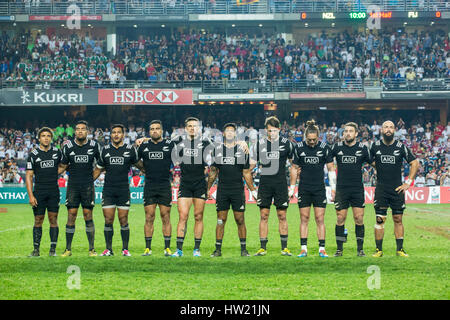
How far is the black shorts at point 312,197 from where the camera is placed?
10521mm

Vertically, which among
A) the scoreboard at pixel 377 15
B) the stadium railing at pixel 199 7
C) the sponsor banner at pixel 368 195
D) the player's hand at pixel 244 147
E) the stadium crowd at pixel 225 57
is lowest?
the sponsor banner at pixel 368 195

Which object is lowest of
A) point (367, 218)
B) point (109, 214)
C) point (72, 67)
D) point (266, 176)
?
point (367, 218)

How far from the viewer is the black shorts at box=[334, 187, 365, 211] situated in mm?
10648

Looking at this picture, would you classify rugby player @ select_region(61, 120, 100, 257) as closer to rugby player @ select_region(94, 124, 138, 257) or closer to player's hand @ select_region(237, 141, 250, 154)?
rugby player @ select_region(94, 124, 138, 257)

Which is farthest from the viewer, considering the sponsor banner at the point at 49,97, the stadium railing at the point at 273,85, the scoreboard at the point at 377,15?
the scoreboard at the point at 377,15

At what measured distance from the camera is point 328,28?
41219 mm

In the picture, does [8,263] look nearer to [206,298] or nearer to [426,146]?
[206,298]

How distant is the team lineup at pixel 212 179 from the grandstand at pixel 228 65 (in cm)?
2319

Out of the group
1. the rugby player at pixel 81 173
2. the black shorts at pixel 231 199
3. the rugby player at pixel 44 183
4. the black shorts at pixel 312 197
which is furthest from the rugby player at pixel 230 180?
the rugby player at pixel 44 183

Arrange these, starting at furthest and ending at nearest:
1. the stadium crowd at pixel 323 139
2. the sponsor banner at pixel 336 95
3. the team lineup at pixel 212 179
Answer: the sponsor banner at pixel 336 95
the stadium crowd at pixel 323 139
the team lineup at pixel 212 179

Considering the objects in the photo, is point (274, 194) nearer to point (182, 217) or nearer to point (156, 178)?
point (182, 217)

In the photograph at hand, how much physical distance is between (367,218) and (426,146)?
15.4 meters

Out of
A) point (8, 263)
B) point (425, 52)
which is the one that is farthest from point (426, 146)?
point (8, 263)

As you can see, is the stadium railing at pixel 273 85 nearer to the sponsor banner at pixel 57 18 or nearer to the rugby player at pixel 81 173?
the sponsor banner at pixel 57 18
